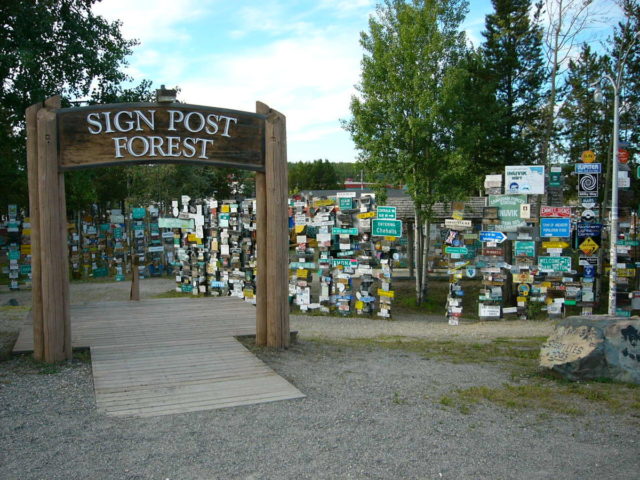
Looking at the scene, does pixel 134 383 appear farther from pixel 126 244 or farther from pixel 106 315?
pixel 126 244

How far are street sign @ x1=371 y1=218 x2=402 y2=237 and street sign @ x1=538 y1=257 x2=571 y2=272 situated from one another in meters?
3.77

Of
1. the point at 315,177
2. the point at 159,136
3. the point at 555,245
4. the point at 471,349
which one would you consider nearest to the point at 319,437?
the point at 159,136

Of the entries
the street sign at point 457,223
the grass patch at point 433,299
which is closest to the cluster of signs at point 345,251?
the street sign at point 457,223

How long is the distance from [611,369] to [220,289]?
40.4 feet

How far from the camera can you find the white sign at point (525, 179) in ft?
44.5

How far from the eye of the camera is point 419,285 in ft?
60.6

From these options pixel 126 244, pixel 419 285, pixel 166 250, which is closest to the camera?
pixel 419 285

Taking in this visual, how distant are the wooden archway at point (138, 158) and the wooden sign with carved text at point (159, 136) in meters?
0.01

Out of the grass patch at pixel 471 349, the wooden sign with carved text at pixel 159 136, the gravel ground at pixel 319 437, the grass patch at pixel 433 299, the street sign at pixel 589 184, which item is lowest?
the grass patch at pixel 433 299

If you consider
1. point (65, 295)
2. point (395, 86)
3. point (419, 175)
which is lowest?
point (65, 295)

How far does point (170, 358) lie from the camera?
7.12m

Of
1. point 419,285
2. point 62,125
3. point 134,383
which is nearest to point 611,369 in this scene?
point 134,383

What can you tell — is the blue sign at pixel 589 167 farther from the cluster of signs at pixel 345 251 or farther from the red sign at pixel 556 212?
the cluster of signs at pixel 345 251

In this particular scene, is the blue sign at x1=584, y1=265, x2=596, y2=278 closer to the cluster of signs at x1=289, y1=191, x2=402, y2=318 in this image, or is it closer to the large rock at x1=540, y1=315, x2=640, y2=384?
the cluster of signs at x1=289, y1=191, x2=402, y2=318
